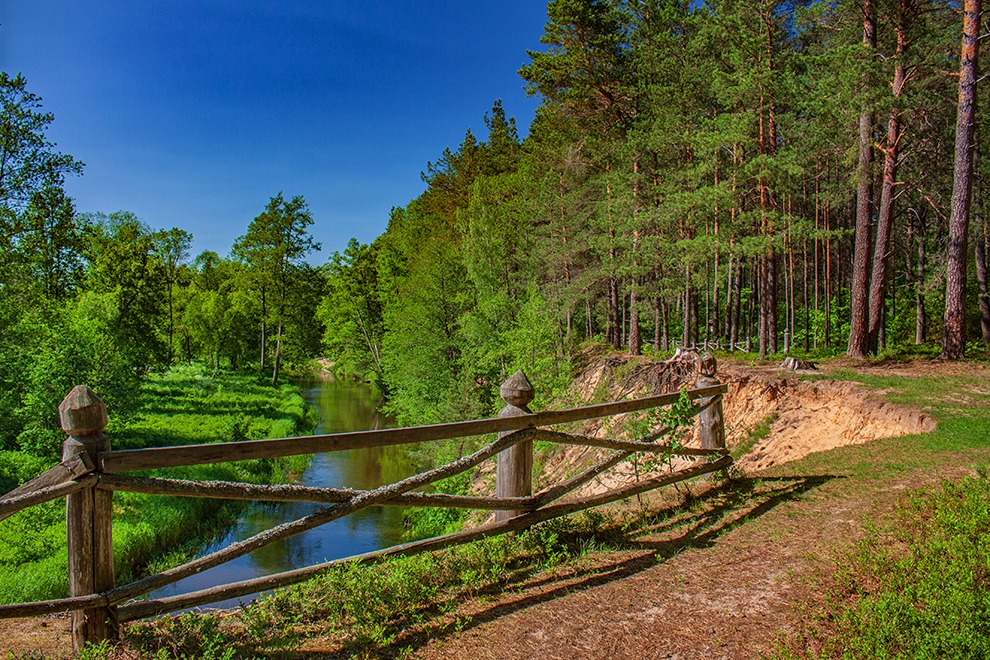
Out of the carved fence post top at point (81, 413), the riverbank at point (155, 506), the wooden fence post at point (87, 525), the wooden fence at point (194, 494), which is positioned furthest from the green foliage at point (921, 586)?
the riverbank at point (155, 506)

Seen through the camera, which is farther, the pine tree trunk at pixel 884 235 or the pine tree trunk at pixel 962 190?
the pine tree trunk at pixel 884 235

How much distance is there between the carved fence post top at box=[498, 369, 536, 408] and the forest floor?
137 centimetres

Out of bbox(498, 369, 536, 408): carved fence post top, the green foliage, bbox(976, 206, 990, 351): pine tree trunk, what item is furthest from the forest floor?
bbox(976, 206, 990, 351): pine tree trunk

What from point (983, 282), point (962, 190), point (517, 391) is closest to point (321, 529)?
point (517, 391)

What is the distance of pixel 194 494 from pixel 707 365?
5.39 metres

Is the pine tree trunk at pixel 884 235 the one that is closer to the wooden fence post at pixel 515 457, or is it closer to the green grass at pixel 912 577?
the green grass at pixel 912 577

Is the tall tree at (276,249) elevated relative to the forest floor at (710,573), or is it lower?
elevated

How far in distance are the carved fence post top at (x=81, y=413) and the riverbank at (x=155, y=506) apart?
230 inches

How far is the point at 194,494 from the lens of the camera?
3.29 metres

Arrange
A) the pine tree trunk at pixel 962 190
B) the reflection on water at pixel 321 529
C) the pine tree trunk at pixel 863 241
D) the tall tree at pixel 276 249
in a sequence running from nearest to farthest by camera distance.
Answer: the reflection on water at pixel 321 529
the pine tree trunk at pixel 962 190
the pine tree trunk at pixel 863 241
the tall tree at pixel 276 249

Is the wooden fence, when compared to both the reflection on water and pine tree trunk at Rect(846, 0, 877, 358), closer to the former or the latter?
the reflection on water

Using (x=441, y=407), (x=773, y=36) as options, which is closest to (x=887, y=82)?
(x=773, y=36)

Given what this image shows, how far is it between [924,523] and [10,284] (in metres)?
21.6

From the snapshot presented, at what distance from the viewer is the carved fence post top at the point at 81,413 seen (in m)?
2.90
